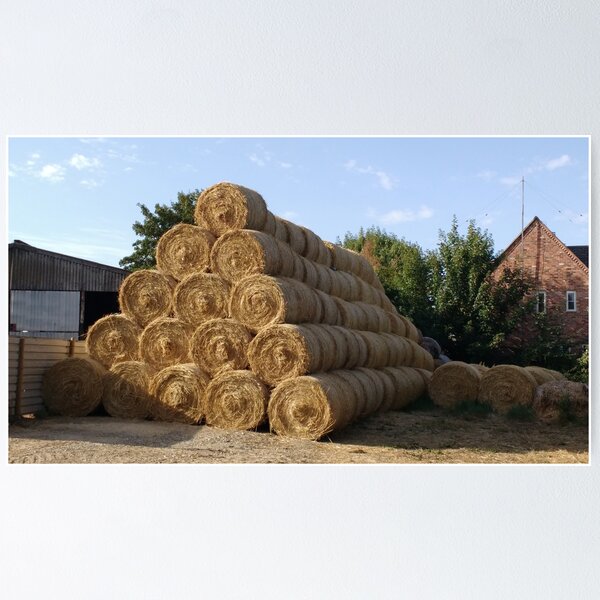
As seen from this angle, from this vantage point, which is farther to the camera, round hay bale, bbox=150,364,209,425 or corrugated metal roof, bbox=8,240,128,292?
round hay bale, bbox=150,364,209,425

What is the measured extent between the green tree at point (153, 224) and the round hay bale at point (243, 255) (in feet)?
1.19

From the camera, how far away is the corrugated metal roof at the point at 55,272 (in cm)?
459

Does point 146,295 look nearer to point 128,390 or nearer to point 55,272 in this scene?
point 128,390

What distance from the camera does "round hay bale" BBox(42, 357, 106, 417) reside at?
5.95 meters

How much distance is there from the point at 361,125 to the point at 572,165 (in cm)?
123

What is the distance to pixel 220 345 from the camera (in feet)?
18.8

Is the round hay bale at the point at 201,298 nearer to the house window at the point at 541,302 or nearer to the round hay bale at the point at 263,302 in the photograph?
the round hay bale at the point at 263,302

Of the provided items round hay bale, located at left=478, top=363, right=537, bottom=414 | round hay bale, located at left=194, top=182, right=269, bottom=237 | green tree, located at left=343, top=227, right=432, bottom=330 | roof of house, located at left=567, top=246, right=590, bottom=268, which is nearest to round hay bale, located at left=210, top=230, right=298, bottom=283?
round hay bale, located at left=194, top=182, right=269, bottom=237

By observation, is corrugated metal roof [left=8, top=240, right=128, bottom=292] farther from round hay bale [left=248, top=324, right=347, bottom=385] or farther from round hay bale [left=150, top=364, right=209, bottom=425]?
round hay bale [left=248, top=324, right=347, bottom=385]

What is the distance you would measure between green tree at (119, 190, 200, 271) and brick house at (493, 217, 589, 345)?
95.0 inches
